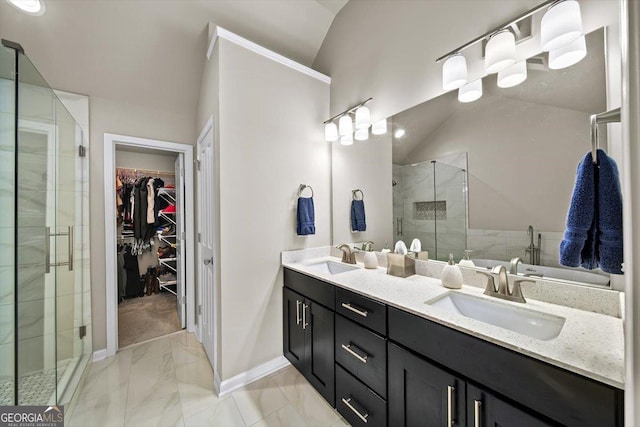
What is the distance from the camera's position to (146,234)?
3.74 metres

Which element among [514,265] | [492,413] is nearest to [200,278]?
[492,413]

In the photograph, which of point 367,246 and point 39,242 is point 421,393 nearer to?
point 367,246

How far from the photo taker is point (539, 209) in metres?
1.21

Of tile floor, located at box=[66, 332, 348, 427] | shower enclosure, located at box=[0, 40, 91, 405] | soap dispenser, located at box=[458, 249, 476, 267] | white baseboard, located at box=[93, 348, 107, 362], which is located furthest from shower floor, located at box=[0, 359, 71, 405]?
soap dispenser, located at box=[458, 249, 476, 267]

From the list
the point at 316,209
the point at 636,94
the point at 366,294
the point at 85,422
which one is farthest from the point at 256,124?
the point at 85,422

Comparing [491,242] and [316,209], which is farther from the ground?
[316,209]

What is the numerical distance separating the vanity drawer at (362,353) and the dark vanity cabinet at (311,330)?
0.30 ft

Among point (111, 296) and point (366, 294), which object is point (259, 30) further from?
point (111, 296)

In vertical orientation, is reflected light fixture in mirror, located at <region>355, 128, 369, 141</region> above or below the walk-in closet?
above

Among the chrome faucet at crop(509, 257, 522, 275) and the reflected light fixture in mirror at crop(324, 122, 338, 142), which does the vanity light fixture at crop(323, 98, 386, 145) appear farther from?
the chrome faucet at crop(509, 257, 522, 275)

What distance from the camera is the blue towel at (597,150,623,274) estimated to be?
2.58 feet

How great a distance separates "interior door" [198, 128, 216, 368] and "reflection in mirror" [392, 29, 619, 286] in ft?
5.04

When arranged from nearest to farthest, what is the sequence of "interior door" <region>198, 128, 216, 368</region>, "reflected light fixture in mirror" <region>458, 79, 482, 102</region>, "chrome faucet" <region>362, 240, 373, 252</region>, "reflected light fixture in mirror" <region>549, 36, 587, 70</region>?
"reflected light fixture in mirror" <region>549, 36, 587, 70</region>
"reflected light fixture in mirror" <region>458, 79, 482, 102</region>
"interior door" <region>198, 128, 216, 368</region>
"chrome faucet" <region>362, 240, 373, 252</region>

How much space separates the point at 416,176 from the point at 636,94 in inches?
52.7
